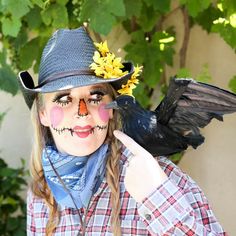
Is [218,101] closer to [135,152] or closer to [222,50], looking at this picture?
[135,152]

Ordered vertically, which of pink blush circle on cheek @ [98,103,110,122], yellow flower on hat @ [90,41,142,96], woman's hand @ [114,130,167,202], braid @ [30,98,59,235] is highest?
yellow flower on hat @ [90,41,142,96]

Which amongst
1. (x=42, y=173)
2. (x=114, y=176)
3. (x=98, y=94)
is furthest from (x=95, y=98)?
(x=42, y=173)

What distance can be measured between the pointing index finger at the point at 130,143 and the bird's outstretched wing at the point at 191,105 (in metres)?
0.09

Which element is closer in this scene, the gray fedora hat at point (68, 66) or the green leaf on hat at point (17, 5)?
the gray fedora hat at point (68, 66)

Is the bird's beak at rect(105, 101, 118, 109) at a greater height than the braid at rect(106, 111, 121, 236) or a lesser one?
greater

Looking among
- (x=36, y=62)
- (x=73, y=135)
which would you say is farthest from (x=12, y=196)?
(x=73, y=135)

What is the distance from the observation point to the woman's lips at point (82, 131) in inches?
59.8

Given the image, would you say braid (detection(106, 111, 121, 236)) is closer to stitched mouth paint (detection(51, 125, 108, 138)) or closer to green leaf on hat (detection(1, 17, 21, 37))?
stitched mouth paint (detection(51, 125, 108, 138))

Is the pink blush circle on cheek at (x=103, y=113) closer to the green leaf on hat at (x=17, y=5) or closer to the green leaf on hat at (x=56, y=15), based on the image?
the green leaf on hat at (x=17, y=5)

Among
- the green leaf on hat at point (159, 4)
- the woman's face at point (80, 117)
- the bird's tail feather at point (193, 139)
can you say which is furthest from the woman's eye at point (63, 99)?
the green leaf on hat at point (159, 4)

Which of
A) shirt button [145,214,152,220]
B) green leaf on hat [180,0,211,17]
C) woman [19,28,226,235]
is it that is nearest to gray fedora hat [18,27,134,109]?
woman [19,28,226,235]

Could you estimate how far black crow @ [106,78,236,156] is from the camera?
1.33 m

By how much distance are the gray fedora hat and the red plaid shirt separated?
0.25 metres

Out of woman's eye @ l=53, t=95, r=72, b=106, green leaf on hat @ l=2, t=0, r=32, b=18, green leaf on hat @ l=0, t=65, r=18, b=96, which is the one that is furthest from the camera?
green leaf on hat @ l=0, t=65, r=18, b=96
